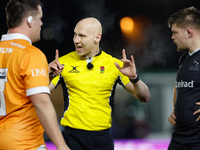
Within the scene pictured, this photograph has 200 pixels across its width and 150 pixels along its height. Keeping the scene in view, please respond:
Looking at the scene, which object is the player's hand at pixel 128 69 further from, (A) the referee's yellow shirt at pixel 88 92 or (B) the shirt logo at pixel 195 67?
(B) the shirt logo at pixel 195 67

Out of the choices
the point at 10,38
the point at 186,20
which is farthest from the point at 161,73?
the point at 10,38

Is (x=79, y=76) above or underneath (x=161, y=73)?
above

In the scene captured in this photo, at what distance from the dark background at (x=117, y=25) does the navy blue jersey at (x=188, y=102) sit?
170 inches

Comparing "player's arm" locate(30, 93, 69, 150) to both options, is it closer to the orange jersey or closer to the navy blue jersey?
the orange jersey

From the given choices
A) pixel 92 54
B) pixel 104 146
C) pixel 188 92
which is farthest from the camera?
pixel 92 54

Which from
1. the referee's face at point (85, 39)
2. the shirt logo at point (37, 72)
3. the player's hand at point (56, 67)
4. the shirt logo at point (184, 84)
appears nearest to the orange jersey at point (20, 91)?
the shirt logo at point (37, 72)

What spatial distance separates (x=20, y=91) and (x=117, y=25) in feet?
18.1

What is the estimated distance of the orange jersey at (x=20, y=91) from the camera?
1370 mm

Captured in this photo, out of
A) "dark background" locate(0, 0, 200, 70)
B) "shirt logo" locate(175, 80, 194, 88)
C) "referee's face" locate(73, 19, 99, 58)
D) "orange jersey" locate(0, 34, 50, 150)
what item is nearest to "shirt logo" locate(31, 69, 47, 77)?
"orange jersey" locate(0, 34, 50, 150)

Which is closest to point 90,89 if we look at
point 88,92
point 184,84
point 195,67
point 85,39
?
point 88,92

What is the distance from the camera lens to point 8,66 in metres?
1.41

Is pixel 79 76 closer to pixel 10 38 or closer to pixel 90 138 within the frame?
pixel 90 138

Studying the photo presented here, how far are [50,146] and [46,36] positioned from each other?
266cm

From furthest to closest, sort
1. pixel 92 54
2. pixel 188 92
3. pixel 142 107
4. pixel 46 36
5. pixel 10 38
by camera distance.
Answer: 1. pixel 142 107
2. pixel 46 36
3. pixel 92 54
4. pixel 188 92
5. pixel 10 38
